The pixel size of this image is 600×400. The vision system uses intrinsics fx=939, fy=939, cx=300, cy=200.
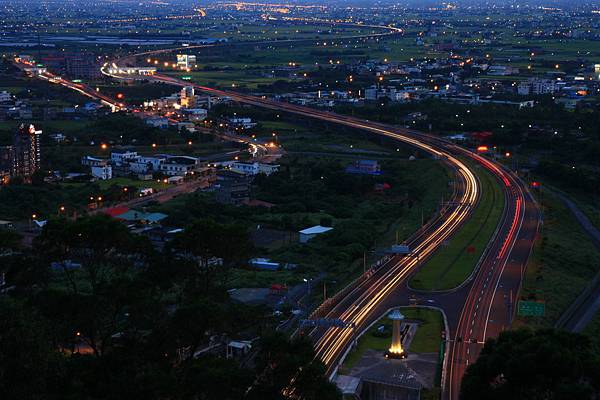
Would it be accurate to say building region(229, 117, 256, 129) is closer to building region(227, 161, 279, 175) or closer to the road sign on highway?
building region(227, 161, 279, 175)

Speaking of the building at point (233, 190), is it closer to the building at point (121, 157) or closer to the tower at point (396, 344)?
the building at point (121, 157)

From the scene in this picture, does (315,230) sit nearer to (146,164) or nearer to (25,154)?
(146,164)

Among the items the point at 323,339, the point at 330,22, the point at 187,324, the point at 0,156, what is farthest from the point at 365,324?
the point at 330,22

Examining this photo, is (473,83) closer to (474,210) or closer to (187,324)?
(474,210)

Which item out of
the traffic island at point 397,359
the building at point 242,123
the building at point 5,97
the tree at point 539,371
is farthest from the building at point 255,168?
the tree at point 539,371

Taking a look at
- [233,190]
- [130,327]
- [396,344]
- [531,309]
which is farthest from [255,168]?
[130,327]

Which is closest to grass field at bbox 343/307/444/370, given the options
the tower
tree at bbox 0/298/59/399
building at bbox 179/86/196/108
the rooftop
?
the tower
